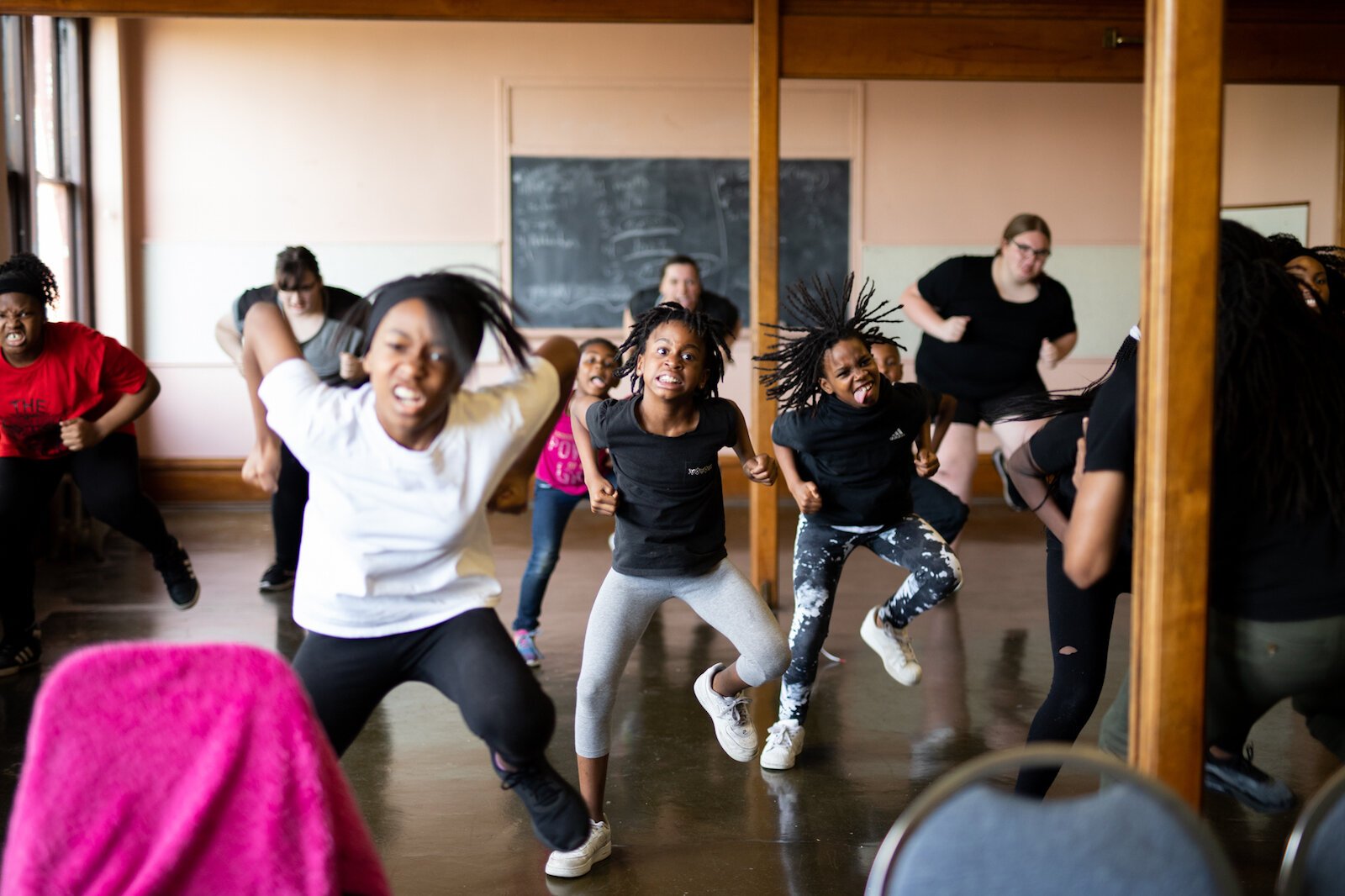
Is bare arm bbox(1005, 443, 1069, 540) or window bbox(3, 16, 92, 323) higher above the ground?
window bbox(3, 16, 92, 323)

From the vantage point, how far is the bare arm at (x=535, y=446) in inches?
90.2

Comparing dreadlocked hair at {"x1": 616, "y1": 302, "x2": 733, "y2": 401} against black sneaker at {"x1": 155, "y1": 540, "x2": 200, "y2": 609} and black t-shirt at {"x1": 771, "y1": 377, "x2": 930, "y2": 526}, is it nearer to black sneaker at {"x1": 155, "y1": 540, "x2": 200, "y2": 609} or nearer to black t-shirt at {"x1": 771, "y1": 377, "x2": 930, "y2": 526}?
black t-shirt at {"x1": 771, "y1": 377, "x2": 930, "y2": 526}

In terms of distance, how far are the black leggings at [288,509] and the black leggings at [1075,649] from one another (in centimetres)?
342

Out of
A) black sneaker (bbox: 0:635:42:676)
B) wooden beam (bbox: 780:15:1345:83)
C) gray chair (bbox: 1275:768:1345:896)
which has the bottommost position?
black sneaker (bbox: 0:635:42:676)

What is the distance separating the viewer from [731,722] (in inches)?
126

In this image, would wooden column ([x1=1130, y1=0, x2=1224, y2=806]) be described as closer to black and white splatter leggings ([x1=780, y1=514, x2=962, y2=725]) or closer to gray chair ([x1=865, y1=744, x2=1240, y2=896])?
gray chair ([x1=865, y1=744, x2=1240, y2=896])

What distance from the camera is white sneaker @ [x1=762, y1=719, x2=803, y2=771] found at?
3.36 metres

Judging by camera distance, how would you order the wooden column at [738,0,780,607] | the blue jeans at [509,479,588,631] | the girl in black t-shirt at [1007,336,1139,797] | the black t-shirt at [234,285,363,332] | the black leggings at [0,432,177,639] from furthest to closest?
the wooden column at [738,0,780,607] → the black t-shirt at [234,285,363,332] → the blue jeans at [509,479,588,631] → the black leggings at [0,432,177,639] → the girl in black t-shirt at [1007,336,1139,797]

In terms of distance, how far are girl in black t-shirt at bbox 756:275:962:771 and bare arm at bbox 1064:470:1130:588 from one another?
133cm

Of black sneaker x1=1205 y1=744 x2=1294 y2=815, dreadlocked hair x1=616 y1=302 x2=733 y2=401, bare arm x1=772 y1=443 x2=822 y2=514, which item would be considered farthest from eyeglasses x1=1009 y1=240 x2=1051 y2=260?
black sneaker x1=1205 y1=744 x2=1294 y2=815

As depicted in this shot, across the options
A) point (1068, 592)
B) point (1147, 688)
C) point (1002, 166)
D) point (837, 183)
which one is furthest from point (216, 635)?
point (1002, 166)

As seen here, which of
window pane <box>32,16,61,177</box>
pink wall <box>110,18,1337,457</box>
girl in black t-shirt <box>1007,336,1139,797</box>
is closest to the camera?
girl in black t-shirt <box>1007,336,1139,797</box>

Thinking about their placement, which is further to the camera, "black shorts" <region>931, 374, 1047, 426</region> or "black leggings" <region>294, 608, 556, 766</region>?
"black shorts" <region>931, 374, 1047, 426</region>

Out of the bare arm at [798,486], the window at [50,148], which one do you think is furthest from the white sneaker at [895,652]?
the window at [50,148]
